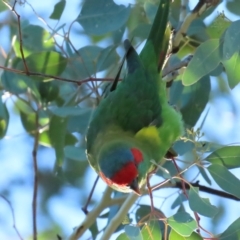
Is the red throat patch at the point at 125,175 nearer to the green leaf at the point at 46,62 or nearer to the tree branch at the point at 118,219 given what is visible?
the tree branch at the point at 118,219

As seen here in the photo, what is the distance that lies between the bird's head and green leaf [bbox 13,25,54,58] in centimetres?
37

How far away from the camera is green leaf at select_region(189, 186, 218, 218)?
1178mm

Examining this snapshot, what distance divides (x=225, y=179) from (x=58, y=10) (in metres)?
0.60

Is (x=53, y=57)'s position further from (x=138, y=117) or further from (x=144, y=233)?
(x=144, y=233)

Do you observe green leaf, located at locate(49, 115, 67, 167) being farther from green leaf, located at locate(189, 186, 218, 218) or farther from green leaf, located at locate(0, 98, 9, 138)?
green leaf, located at locate(189, 186, 218, 218)

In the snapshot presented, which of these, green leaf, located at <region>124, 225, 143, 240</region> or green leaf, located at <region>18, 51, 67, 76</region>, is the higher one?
green leaf, located at <region>18, 51, 67, 76</region>

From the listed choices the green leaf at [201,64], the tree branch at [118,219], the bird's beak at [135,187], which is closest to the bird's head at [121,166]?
the bird's beak at [135,187]

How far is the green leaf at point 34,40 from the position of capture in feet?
4.97

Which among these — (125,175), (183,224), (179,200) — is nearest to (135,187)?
(125,175)

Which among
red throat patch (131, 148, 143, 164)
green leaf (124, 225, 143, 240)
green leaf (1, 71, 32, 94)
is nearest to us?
green leaf (124, 225, 143, 240)

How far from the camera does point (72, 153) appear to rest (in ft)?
4.97

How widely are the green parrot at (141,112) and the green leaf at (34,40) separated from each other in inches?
8.7

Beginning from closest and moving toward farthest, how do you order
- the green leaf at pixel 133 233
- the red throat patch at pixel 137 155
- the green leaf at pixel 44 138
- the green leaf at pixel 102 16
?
the green leaf at pixel 133 233 → the red throat patch at pixel 137 155 → the green leaf at pixel 102 16 → the green leaf at pixel 44 138

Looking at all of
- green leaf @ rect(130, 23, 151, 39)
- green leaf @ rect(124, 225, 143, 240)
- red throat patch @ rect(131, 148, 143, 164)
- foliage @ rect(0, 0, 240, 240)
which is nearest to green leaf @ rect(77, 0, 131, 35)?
foliage @ rect(0, 0, 240, 240)
